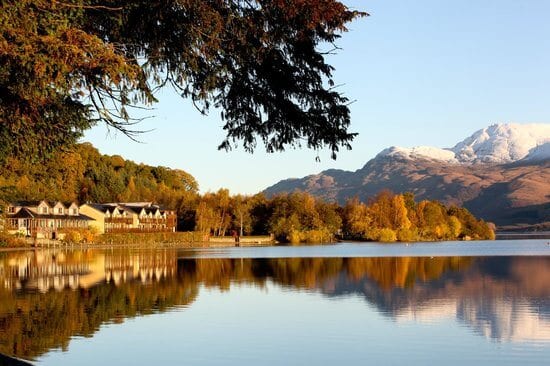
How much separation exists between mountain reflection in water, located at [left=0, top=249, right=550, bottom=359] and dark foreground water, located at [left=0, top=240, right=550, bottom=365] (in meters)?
0.06

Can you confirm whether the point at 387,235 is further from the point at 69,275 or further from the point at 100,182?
the point at 69,275

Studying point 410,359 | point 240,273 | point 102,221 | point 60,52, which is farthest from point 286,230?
point 60,52

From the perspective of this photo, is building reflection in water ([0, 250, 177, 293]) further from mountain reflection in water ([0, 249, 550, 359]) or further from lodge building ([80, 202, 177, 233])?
lodge building ([80, 202, 177, 233])

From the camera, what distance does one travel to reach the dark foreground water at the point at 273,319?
17.3 meters

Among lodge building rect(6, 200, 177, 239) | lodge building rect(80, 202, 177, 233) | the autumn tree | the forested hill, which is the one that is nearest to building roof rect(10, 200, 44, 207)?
lodge building rect(6, 200, 177, 239)

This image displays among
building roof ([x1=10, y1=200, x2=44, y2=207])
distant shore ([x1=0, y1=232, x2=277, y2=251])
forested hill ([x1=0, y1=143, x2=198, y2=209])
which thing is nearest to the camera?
distant shore ([x1=0, y1=232, x2=277, y2=251])

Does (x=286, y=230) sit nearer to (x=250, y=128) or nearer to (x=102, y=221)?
(x=102, y=221)

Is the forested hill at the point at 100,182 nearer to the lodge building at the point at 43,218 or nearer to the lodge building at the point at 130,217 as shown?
the lodge building at the point at 130,217

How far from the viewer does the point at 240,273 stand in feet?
144

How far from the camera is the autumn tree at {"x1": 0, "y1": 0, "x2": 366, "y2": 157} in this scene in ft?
31.5

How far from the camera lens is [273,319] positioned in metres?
23.6

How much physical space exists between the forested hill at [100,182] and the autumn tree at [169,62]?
99.2 m

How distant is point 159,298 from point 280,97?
18.1 m

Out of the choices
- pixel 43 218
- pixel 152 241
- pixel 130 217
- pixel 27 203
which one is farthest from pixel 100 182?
pixel 152 241
